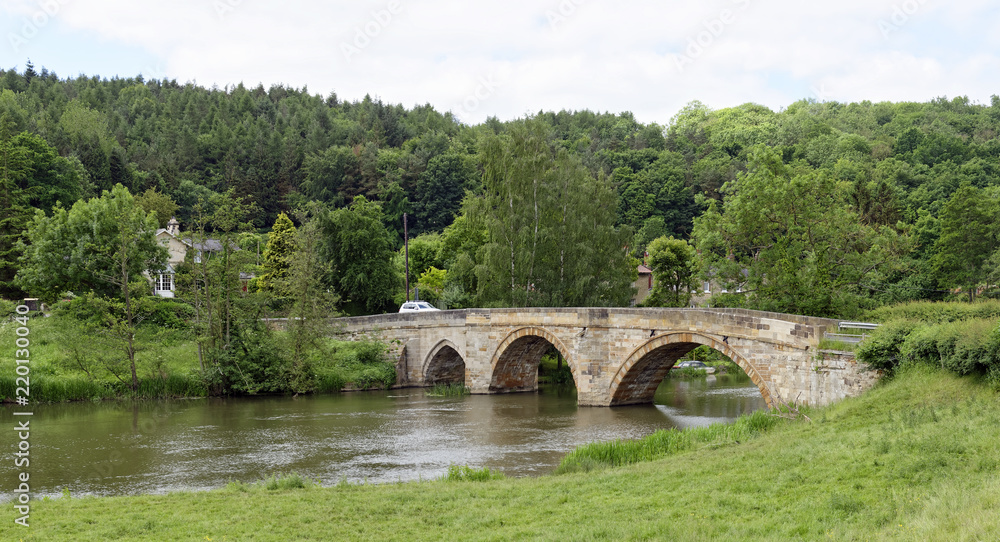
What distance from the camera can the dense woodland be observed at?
2991 cm

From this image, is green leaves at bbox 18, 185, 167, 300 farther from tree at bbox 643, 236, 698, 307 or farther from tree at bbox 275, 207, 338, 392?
tree at bbox 643, 236, 698, 307

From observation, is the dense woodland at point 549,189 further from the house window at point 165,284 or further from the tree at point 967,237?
the house window at point 165,284

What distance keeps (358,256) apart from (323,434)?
23.7 meters

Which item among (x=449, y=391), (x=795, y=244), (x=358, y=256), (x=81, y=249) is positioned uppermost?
(x=358, y=256)

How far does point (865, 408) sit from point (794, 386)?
5.55 m

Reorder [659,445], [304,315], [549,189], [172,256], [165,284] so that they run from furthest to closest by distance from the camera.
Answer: [165,284], [172,256], [549,189], [304,315], [659,445]

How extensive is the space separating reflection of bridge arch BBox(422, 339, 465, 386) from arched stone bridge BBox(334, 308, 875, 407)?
0.05 meters

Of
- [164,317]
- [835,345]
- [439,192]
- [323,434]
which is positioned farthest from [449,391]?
[439,192]

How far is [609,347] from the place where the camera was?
88.6 feet

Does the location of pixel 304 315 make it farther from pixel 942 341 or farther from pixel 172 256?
pixel 942 341

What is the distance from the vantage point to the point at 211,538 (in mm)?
9828

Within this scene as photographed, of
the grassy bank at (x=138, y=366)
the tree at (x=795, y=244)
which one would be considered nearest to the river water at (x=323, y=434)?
the grassy bank at (x=138, y=366)

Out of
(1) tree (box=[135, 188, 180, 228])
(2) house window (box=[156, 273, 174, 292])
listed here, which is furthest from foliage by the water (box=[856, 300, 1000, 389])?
(1) tree (box=[135, 188, 180, 228])

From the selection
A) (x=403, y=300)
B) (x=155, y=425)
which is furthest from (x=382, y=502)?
(x=403, y=300)
